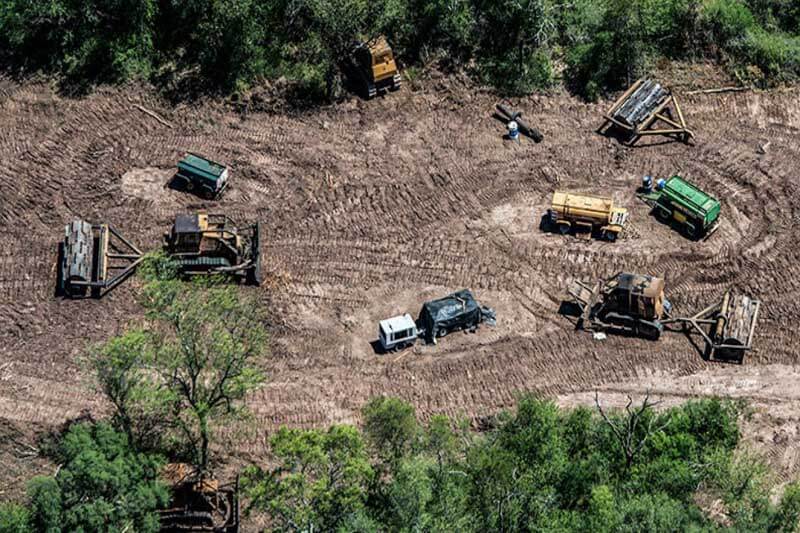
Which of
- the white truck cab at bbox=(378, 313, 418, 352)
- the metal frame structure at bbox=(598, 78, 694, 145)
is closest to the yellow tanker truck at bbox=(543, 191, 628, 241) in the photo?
the metal frame structure at bbox=(598, 78, 694, 145)

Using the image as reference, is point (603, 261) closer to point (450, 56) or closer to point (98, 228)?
point (450, 56)

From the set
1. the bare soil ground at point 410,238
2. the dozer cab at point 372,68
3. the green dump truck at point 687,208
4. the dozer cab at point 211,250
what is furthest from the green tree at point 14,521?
the green dump truck at point 687,208

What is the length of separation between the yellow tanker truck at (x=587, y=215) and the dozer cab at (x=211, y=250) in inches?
599

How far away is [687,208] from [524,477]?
Result: 1907cm

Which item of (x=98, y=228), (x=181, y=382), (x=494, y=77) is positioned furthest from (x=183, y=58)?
(x=181, y=382)

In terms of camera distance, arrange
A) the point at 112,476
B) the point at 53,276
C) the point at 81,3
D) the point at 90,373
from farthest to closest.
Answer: the point at 81,3 < the point at 53,276 < the point at 90,373 < the point at 112,476

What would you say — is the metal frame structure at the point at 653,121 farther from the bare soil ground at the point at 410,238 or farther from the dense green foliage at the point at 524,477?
the dense green foliage at the point at 524,477

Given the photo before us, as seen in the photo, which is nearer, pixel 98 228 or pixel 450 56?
pixel 98 228

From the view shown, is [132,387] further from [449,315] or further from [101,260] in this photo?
[449,315]

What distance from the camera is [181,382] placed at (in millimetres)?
50844

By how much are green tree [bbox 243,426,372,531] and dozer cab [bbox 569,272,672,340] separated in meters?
15.0

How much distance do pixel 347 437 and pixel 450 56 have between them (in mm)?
29068

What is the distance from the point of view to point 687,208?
61.3 m

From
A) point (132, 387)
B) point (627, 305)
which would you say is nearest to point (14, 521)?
point (132, 387)
